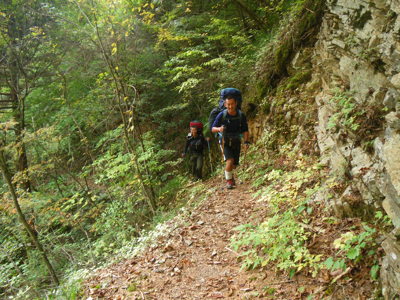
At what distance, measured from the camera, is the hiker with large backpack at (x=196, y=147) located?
8761mm

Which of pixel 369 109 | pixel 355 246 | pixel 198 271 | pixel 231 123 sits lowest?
pixel 198 271

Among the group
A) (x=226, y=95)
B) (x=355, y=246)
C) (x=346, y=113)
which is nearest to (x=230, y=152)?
(x=226, y=95)

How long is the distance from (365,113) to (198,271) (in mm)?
3347

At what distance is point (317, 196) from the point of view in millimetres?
3375

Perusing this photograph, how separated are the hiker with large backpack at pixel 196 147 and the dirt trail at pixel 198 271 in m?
3.95

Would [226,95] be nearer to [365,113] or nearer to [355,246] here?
[365,113]

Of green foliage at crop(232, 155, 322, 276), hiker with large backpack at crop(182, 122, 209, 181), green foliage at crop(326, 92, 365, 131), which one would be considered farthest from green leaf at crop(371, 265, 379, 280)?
hiker with large backpack at crop(182, 122, 209, 181)

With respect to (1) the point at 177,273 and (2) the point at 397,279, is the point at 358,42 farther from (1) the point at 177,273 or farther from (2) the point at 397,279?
(1) the point at 177,273

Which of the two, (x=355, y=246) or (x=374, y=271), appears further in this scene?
(x=355, y=246)

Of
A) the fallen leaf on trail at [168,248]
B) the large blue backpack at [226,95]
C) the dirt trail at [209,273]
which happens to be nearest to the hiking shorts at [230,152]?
the large blue backpack at [226,95]

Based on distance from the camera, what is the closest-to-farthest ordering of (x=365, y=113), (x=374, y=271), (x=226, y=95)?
(x=374, y=271)
(x=365, y=113)
(x=226, y=95)

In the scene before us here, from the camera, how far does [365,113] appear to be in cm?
305

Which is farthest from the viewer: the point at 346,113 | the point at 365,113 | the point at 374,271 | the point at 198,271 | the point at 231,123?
the point at 231,123

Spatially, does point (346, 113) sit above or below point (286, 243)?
above
